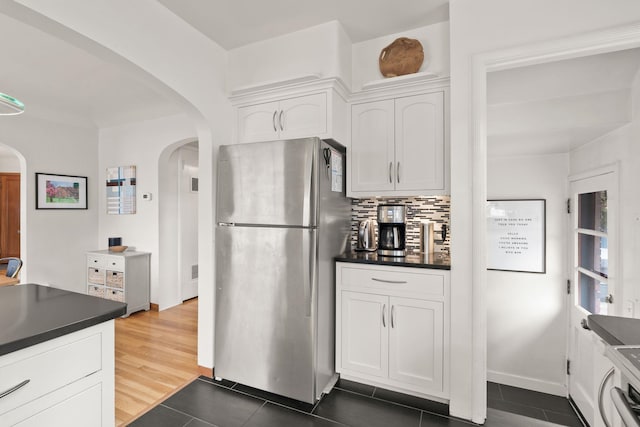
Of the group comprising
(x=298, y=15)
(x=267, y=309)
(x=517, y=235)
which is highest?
(x=298, y=15)

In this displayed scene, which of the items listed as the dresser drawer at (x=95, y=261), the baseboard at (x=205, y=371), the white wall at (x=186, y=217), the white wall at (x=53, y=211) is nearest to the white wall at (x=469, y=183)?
the baseboard at (x=205, y=371)

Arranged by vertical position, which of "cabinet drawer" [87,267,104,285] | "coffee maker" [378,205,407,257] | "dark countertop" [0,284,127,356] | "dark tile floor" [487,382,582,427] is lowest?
"dark tile floor" [487,382,582,427]

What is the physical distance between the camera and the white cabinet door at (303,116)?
2352 mm

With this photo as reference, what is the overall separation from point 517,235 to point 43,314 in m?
3.62

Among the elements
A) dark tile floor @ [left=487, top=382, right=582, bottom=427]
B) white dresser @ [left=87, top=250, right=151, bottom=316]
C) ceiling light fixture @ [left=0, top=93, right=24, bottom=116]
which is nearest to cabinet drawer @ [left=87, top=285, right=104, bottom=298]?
white dresser @ [left=87, top=250, right=151, bottom=316]

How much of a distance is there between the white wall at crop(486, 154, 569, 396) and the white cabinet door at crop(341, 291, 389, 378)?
1666mm

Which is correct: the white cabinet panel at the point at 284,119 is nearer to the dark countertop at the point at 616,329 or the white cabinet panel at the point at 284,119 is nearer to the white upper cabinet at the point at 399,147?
the white upper cabinet at the point at 399,147

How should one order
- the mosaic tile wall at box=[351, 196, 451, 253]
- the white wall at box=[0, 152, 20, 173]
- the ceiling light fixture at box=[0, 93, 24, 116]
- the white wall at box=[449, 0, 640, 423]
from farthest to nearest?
the white wall at box=[0, 152, 20, 173] → the mosaic tile wall at box=[351, 196, 451, 253] → the white wall at box=[449, 0, 640, 423] → the ceiling light fixture at box=[0, 93, 24, 116]

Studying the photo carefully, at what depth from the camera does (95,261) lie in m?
4.21

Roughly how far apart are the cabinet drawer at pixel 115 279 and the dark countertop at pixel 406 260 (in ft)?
10.0

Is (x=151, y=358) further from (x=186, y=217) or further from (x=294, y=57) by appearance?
(x=294, y=57)

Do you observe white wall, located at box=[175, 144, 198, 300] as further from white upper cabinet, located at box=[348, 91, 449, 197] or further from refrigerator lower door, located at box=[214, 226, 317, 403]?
white upper cabinet, located at box=[348, 91, 449, 197]

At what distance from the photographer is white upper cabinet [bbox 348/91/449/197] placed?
2.25 metres

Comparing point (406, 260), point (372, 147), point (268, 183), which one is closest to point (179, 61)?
point (268, 183)
